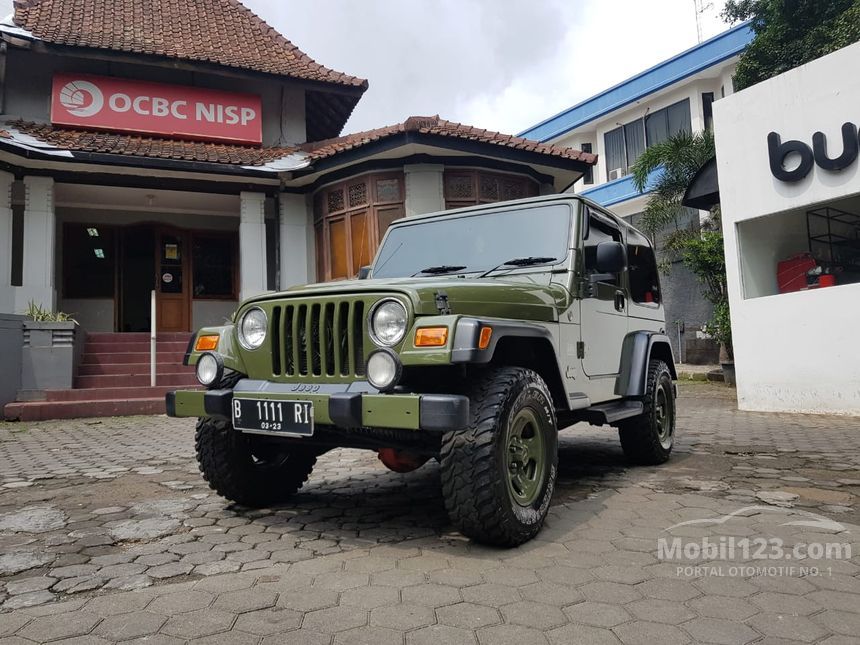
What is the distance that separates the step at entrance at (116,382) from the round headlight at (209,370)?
20.7ft

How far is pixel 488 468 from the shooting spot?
107 inches

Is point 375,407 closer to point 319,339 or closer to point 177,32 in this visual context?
point 319,339

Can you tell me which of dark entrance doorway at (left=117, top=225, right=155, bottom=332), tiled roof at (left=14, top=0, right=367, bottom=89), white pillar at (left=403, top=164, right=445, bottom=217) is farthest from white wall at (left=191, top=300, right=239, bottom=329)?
tiled roof at (left=14, top=0, right=367, bottom=89)

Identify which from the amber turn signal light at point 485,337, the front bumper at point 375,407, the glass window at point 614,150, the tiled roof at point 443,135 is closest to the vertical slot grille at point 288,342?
the front bumper at point 375,407

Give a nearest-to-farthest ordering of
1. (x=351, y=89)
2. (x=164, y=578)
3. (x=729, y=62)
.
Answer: (x=164, y=578), (x=351, y=89), (x=729, y=62)

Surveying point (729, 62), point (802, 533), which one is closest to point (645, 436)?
point (802, 533)

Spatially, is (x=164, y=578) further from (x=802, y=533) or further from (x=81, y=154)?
(x=81, y=154)

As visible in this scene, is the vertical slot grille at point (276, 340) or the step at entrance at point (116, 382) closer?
Answer: the vertical slot grille at point (276, 340)

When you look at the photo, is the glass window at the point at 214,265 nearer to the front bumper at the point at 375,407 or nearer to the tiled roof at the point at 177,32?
the tiled roof at the point at 177,32

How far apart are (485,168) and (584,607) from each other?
10160 mm

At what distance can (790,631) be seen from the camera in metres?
2.09

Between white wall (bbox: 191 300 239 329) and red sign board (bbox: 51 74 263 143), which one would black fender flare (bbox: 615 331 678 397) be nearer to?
white wall (bbox: 191 300 239 329)

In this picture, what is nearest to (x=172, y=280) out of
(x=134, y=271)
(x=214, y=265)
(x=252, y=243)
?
(x=134, y=271)

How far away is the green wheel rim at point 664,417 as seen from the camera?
508 centimetres
